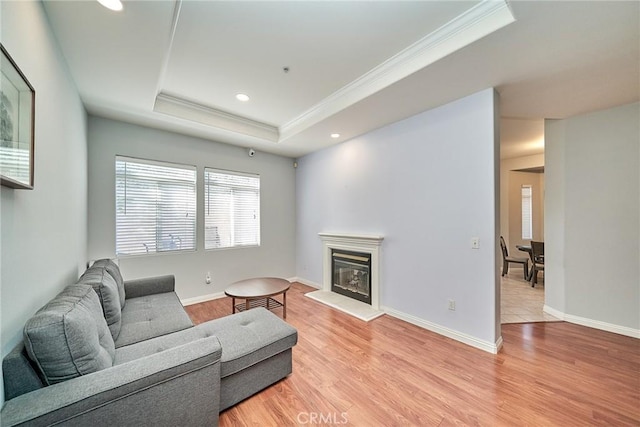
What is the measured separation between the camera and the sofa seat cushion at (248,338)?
1.67 m

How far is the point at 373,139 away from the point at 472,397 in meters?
3.12

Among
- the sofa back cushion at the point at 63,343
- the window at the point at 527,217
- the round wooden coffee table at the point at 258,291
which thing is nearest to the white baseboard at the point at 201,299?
the round wooden coffee table at the point at 258,291

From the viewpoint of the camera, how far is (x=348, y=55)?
88.0 inches

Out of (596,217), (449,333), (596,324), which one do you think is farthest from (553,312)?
(449,333)

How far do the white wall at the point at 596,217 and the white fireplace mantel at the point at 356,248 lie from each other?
7.75 feet

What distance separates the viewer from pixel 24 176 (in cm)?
118

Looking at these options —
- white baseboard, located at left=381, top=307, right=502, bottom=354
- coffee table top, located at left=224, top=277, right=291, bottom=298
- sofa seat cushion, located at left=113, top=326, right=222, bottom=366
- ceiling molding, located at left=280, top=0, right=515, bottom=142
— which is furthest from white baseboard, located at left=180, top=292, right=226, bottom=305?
ceiling molding, located at left=280, top=0, right=515, bottom=142

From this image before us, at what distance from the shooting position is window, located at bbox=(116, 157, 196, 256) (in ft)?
10.7

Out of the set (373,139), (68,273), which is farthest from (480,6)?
(68,273)

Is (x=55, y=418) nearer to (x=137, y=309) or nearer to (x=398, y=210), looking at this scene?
(x=137, y=309)

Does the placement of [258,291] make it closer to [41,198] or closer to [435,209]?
[41,198]

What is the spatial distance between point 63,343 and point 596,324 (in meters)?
4.93

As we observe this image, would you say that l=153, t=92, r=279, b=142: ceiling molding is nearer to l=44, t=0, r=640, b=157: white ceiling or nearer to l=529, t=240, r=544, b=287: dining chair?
l=44, t=0, r=640, b=157: white ceiling

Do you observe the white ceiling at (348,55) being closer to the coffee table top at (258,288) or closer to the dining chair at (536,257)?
the coffee table top at (258,288)
